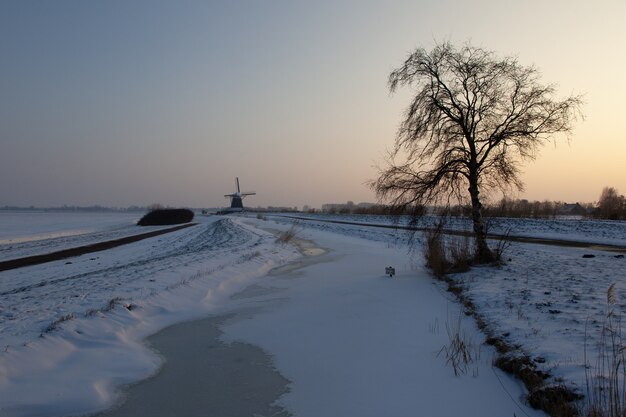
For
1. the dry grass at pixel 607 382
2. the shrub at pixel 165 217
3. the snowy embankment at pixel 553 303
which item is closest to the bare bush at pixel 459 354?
the snowy embankment at pixel 553 303

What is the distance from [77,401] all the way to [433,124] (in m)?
13.7

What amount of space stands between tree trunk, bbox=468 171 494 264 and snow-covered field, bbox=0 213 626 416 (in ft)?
2.97

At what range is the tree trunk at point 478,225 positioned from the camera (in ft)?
49.7

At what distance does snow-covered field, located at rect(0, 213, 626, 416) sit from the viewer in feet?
18.0

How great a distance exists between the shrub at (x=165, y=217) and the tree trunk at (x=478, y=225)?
5673cm

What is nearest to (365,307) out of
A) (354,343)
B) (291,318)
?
(291,318)

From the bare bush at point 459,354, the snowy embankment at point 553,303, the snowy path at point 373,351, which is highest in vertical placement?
the snowy embankment at point 553,303

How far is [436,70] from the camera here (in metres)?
15.1

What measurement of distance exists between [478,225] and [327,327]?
881 cm

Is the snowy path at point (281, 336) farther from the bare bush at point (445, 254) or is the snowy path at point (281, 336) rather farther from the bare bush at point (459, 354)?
the bare bush at point (445, 254)

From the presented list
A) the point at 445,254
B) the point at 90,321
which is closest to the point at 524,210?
the point at 445,254

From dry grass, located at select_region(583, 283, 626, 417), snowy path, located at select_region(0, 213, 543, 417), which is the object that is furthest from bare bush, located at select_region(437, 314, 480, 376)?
dry grass, located at select_region(583, 283, 626, 417)

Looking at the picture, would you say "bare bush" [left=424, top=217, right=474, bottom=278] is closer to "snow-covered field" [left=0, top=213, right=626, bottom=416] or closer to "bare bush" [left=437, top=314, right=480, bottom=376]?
"snow-covered field" [left=0, top=213, right=626, bottom=416]

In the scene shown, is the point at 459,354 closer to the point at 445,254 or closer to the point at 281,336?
the point at 281,336
